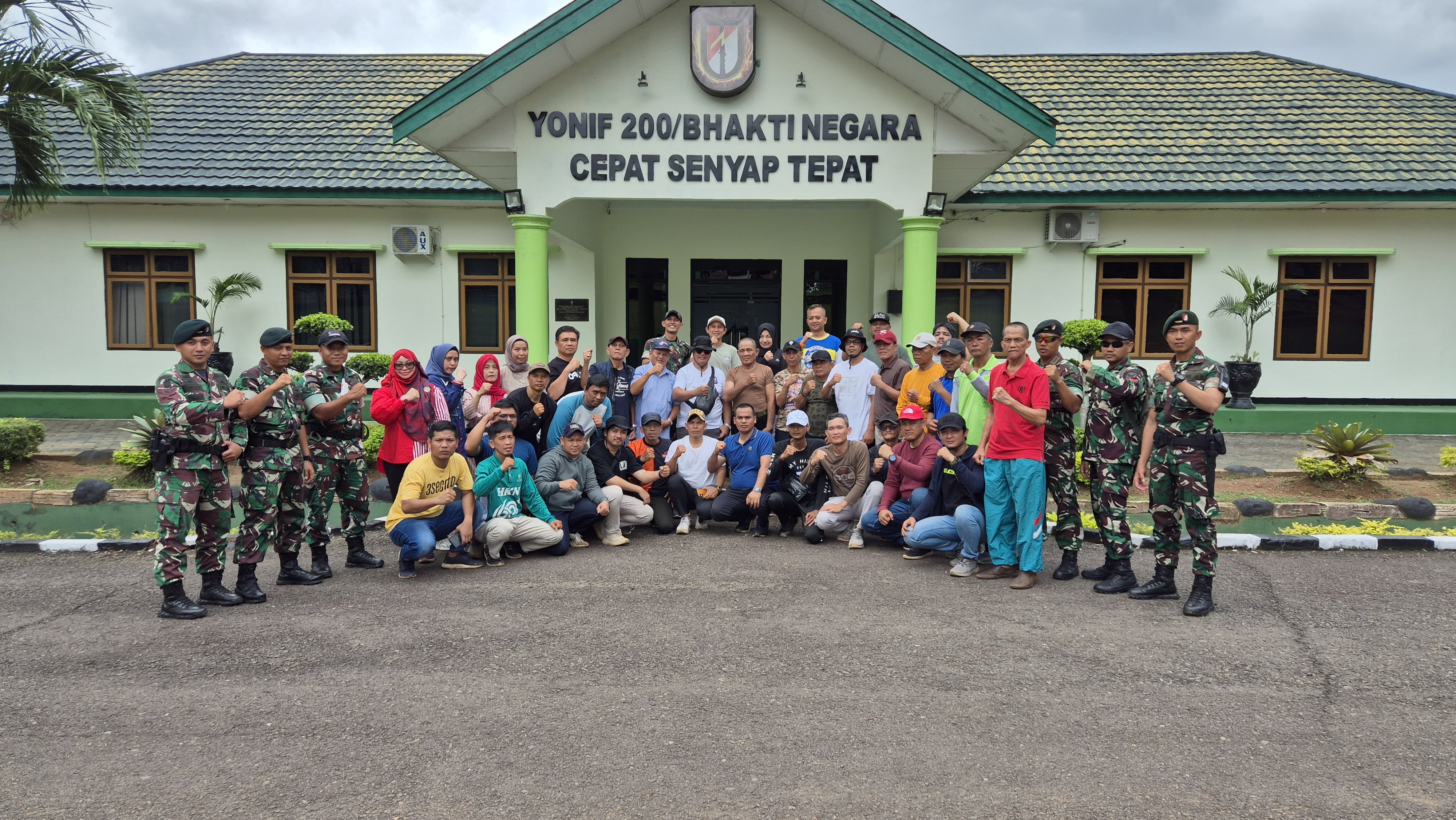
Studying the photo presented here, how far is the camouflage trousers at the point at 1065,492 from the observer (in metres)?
6.70

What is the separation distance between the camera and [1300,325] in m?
14.0

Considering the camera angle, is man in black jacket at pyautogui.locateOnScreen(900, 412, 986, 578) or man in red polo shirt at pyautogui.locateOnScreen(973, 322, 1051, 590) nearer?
man in red polo shirt at pyautogui.locateOnScreen(973, 322, 1051, 590)

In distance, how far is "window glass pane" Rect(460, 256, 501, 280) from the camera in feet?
46.9

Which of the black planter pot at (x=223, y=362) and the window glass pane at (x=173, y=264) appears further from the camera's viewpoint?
the window glass pane at (x=173, y=264)

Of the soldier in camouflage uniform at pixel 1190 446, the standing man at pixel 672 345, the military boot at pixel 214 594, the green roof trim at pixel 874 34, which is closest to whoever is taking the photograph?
the soldier in camouflage uniform at pixel 1190 446

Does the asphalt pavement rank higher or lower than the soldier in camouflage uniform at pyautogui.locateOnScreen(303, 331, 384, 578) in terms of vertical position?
lower

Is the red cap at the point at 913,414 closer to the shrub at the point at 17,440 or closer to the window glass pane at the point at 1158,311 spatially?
the window glass pane at the point at 1158,311

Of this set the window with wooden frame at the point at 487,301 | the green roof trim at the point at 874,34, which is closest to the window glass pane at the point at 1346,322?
the green roof trim at the point at 874,34

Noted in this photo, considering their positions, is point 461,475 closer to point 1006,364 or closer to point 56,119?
point 1006,364

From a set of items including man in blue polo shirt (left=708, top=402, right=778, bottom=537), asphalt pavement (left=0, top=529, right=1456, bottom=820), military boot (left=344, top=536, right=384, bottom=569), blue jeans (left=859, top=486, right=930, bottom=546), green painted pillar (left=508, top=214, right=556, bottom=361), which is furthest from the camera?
green painted pillar (left=508, top=214, right=556, bottom=361)

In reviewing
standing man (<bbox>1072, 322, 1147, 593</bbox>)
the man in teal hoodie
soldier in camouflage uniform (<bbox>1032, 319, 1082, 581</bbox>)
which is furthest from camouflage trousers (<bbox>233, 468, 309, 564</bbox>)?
standing man (<bbox>1072, 322, 1147, 593</bbox>)

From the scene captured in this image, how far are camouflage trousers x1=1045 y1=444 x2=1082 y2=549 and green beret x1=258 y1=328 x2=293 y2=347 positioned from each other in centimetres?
543

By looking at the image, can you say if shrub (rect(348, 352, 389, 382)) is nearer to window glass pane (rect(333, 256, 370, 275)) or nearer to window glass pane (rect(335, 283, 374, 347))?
window glass pane (rect(335, 283, 374, 347))

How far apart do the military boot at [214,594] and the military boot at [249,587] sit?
0.07m
